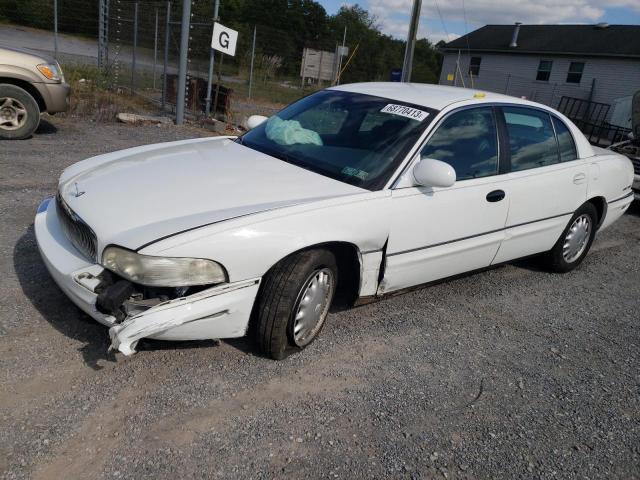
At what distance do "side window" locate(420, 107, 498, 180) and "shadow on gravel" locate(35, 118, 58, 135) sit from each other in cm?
693

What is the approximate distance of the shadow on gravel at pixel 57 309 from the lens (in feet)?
9.86

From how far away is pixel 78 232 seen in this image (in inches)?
116

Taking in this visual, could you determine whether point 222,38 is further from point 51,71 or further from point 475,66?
point 475,66

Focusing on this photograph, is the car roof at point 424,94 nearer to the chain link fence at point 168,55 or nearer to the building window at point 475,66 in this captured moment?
the chain link fence at point 168,55

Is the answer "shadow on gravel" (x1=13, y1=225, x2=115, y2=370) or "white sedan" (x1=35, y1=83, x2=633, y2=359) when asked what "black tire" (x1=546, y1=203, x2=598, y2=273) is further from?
"shadow on gravel" (x1=13, y1=225, x2=115, y2=370)

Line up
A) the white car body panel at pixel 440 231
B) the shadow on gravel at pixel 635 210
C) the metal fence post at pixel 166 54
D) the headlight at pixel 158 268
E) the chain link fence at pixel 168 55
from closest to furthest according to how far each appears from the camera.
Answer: the headlight at pixel 158 268 < the white car body panel at pixel 440 231 < the shadow on gravel at pixel 635 210 < the metal fence post at pixel 166 54 < the chain link fence at pixel 168 55

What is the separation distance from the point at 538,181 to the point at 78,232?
333cm

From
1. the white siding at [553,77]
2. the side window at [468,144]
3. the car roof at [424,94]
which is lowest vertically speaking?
the side window at [468,144]

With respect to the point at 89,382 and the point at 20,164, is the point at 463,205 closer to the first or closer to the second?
the point at 89,382

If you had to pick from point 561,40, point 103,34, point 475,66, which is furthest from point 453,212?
point 475,66

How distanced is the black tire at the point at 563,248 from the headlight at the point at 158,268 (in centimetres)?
346

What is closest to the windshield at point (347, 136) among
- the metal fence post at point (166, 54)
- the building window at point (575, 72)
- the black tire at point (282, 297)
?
the black tire at point (282, 297)

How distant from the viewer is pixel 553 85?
101 feet

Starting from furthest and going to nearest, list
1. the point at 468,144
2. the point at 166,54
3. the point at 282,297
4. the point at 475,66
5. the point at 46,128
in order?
1. the point at 475,66
2. the point at 166,54
3. the point at 46,128
4. the point at 468,144
5. the point at 282,297
